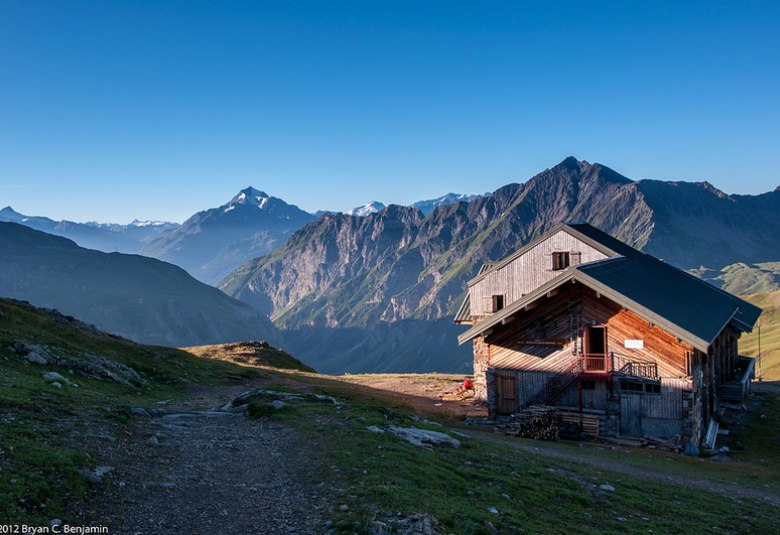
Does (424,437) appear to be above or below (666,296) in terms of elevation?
below

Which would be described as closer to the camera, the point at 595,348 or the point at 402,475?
the point at 402,475

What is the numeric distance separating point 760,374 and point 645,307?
212ft

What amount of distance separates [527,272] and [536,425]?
18114mm

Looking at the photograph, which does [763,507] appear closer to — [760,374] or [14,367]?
[14,367]

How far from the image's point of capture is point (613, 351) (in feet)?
99.9

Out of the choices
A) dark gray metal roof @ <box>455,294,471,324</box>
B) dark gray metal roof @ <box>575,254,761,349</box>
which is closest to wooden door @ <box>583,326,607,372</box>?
dark gray metal roof @ <box>575,254,761,349</box>

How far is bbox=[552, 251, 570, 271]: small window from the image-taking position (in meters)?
43.7

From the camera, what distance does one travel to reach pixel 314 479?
1316cm

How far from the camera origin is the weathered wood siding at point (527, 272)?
43.3 meters

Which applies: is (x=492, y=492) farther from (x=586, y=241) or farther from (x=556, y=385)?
(x=586, y=241)

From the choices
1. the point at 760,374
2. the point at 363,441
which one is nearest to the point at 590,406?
the point at 363,441

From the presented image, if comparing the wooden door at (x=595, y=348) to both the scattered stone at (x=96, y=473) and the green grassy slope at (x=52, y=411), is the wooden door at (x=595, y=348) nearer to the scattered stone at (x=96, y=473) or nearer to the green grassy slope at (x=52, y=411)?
the green grassy slope at (x=52, y=411)

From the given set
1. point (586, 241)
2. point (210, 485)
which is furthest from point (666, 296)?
point (210, 485)

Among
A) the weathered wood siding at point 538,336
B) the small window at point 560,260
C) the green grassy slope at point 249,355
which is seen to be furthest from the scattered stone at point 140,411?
the green grassy slope at point 249,355
